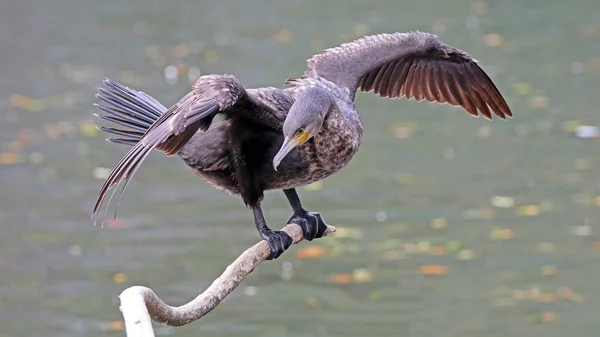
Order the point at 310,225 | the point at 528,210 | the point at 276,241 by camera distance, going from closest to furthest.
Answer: the point at 276,241 < the point at 310,225 < the point at 528,210

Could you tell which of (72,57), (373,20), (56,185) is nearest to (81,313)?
(56,185)

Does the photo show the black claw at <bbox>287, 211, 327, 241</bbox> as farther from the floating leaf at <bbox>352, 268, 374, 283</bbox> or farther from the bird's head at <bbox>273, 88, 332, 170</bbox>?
the floating leaf at <bbox>352, 268, 374, 283</bbox>

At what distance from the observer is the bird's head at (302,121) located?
4348 mm

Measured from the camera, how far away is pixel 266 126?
186 inches

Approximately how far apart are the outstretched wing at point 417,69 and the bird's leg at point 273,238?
31.5 inches

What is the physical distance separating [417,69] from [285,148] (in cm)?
176

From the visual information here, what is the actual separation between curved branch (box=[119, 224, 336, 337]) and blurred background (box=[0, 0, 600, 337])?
150 inches

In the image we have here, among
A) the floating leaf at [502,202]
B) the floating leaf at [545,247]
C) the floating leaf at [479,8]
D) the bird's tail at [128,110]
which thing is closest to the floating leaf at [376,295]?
the floating leaf at [545,247]

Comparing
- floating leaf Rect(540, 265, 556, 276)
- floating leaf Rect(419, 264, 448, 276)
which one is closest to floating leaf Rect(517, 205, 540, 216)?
floating leaf Rect(540, 265, 556, 276)

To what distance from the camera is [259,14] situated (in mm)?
18516

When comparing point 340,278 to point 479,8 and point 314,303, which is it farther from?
A: point 479,8

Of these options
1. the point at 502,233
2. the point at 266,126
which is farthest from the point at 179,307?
the point at 502,233

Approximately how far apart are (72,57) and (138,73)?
4.79 ft

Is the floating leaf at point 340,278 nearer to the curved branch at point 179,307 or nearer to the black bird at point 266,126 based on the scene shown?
the black bird at point 266,126
